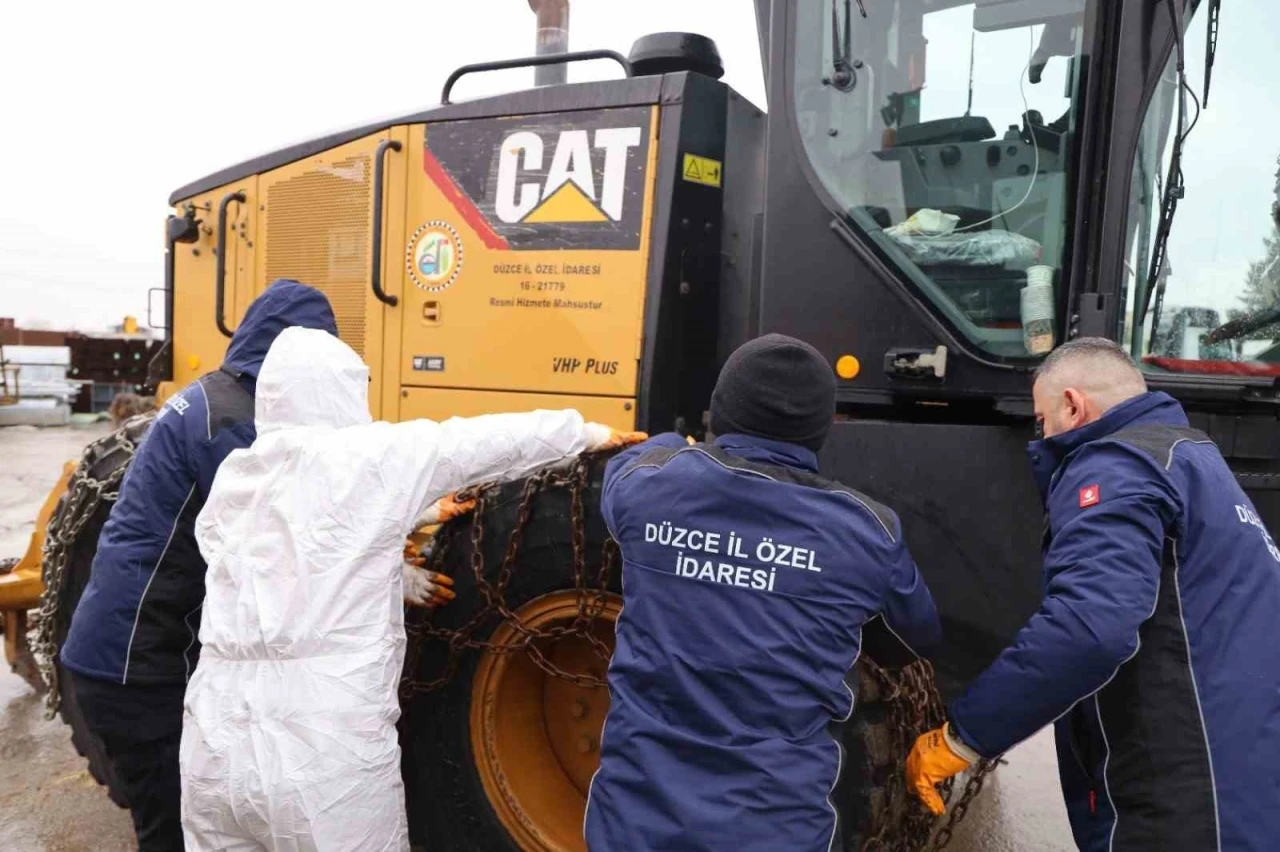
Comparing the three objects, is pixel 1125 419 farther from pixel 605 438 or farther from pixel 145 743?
pixel 145 743

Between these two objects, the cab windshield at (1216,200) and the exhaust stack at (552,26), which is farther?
the exhaust stack at (552,26)

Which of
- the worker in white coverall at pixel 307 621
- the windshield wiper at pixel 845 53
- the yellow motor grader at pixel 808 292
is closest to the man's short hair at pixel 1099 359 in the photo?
the yellow motor grader at pixel 808 292

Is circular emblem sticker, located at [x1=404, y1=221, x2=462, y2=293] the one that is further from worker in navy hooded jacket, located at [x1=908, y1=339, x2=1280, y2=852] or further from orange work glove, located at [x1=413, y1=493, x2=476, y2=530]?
worker in navy hooded jacket, located at [x1=908, y1=339, x2=1280, y2=852]

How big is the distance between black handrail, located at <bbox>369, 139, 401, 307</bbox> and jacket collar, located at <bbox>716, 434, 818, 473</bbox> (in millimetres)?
1985

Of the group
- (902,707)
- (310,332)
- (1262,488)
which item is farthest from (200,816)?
(1262,488)

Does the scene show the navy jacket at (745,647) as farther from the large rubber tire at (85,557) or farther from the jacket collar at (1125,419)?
the large rubber tire at (85,557)

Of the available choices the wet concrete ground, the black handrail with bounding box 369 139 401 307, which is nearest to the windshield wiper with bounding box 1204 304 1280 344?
the wet concrete ground

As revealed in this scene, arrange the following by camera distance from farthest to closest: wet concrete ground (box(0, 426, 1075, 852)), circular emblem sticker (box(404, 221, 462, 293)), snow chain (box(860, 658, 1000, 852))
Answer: wet concrete ground (box(0, 426, 1075, 852))
circular emblem sticker (box(404, 221, 462, 293))
snow chain (box(860, 658, 1000, 852))

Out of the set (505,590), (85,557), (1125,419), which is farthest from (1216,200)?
(85,557)

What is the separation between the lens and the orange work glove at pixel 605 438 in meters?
2.70

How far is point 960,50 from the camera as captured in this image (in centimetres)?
264

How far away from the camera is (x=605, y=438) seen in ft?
8.91

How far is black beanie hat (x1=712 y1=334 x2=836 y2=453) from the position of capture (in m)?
1.91

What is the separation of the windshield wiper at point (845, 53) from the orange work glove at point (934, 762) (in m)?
1.69
